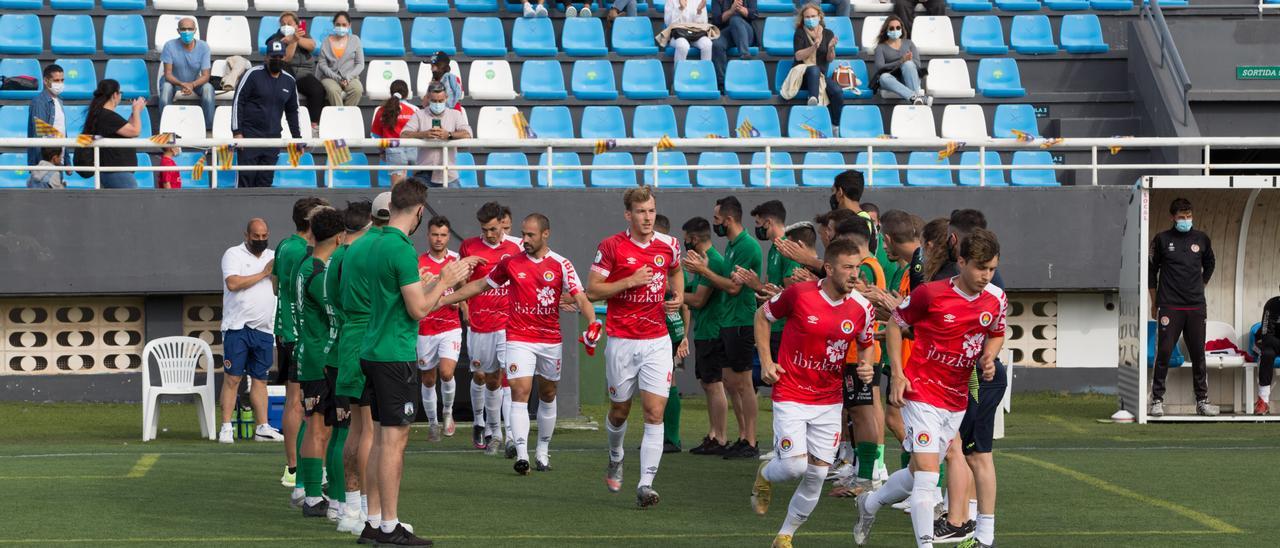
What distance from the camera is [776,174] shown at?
68.6ft

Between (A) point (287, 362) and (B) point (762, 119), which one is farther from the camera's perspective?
(B) point (762, 119)

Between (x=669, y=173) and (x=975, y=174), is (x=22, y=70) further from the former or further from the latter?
(x=975, y=174)

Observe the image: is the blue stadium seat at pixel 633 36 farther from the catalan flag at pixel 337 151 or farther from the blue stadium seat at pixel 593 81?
the catalan flag at pixel 337 151

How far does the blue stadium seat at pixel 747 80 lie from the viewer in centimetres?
2225

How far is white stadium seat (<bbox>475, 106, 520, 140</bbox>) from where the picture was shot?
2094cm

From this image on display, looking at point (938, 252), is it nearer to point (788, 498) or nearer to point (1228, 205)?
point (788, 498)

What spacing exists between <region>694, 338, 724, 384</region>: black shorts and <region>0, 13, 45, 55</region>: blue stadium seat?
1228 cm

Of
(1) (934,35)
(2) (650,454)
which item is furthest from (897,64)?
(2) (650,454)

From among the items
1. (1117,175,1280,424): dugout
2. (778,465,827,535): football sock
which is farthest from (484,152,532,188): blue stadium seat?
(778,465,827,535): football sock

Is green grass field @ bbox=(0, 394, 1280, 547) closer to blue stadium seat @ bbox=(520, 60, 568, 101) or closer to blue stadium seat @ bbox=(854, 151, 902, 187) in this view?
blue stadium seat @ bbox=(854, 151, 902, 187)

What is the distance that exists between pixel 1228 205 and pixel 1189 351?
195cm

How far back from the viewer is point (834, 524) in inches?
410

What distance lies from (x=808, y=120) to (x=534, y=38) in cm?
427

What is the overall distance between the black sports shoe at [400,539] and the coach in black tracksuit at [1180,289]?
33.9 ft
